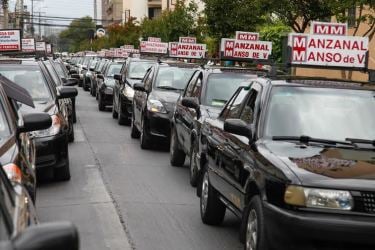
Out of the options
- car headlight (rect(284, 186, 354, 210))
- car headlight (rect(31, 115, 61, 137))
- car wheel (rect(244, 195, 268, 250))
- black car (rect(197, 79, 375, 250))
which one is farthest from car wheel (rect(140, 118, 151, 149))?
car headlight (rect(284, 186, 354, 210))

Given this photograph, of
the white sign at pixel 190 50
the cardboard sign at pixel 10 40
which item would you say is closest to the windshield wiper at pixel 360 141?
the cardboard sign at pixel 10 40

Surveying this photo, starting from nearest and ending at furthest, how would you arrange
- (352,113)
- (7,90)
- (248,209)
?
1. (248,209)
2. (352,113)
3. (7,90)

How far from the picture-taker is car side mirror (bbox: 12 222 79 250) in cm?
261

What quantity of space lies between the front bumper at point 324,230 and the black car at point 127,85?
12828mm

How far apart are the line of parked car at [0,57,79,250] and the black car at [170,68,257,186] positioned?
68.4 inches

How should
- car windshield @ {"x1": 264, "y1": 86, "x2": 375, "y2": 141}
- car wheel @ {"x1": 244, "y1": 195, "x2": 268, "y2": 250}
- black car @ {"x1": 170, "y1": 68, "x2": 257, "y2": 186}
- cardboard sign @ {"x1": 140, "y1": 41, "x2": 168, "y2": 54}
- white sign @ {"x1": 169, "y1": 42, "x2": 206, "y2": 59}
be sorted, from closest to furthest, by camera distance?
car wheel @ {"x1": 244, "y1": 195, "x2": 268, "y2": 250}, car windshield @ {"x1": 264, "y1": 86, "x2": 375, "y2": 141}, black car @ {"x1": 170, "y1": 68, "x2": 257, "y2": 186}, white sign @ {"x1": 169, "y1": 42, "x2": 206, "y2": 59}, cardboard sign @ {"x1": 140, "y1": 41, "x2": 168, "y2": 54}

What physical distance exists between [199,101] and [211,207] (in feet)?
11.1

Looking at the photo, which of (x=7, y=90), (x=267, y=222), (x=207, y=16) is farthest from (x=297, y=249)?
(x=207, y=16)

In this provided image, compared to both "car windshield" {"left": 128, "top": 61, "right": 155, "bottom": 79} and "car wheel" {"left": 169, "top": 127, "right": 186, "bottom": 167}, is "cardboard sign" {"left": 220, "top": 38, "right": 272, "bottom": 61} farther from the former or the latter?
"car wheel" {"left": 169, "top": 127, "right": 186, "bottom": 167}

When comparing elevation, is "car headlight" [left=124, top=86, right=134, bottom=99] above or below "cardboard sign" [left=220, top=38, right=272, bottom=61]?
below

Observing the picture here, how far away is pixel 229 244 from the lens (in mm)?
6906

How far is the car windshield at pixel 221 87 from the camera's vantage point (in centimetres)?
1072

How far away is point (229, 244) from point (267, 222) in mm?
1777

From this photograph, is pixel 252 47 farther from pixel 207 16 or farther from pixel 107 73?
pixel 107 73
